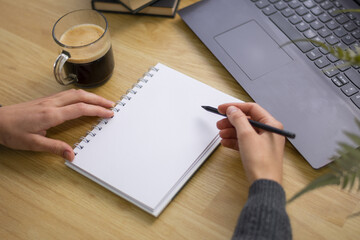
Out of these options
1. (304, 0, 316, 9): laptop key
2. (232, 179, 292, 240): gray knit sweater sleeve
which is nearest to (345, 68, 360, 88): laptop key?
(304, 0, 316, 9): laptop key

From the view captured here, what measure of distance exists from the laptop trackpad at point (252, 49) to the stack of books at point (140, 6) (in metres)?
0.15

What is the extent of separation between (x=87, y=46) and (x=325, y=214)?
544mm

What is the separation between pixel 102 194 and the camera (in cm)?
67

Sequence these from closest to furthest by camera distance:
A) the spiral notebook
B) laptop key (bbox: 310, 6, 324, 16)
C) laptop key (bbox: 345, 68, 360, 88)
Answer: the spiral notebook
laptop key (bbox: 345, 68, 360, 88)
laptop key (bbox: 310, 6, 324, 16)

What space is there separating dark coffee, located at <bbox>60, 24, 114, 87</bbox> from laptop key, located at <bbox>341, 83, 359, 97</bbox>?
50cm

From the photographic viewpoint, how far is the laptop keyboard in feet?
2.53

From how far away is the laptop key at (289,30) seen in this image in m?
0.82

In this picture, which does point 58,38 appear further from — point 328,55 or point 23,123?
point 328,55

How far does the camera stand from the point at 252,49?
0.83 metres

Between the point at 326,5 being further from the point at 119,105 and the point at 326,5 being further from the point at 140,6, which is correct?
the point at 119,105

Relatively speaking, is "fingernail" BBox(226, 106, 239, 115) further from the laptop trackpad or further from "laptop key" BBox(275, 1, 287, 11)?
"laptop key" BBox(275, 1, 287, 11)

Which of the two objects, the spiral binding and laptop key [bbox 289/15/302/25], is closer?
the spiral binding

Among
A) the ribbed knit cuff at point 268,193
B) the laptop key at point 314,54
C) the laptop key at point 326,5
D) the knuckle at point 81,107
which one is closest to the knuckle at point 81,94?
the knuckle at point 81,107

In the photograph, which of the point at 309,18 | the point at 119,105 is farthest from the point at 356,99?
the point at 119,105
